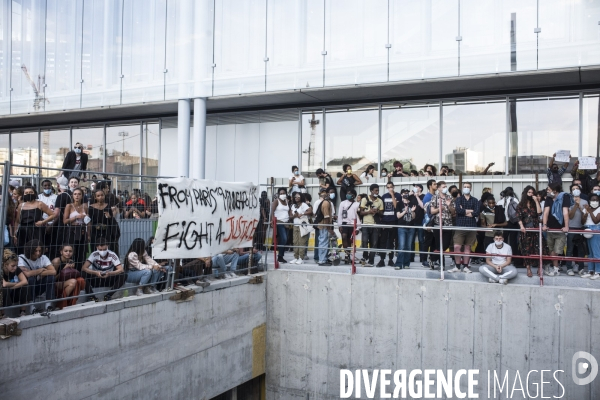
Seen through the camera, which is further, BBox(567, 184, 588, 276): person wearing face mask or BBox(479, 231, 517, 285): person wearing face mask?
BBox(567, 184, 588, 276): person wearing face mask

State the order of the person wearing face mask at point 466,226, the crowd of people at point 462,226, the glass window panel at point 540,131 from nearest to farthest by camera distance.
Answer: the crowd of people at point 462,226 < the person wearing face mask at point 466,226 < the glass window panel at point 540,131

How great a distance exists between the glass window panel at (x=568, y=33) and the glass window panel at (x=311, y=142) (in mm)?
7191

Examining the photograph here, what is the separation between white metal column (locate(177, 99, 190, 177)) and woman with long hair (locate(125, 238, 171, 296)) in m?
9.54

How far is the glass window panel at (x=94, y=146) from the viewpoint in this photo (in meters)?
21.8

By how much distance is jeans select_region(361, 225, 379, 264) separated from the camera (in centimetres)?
1184

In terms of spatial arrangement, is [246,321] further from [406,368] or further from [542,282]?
[542,282]

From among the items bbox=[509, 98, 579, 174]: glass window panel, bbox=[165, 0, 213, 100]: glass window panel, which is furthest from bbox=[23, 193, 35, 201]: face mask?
bbox=[509, 98, 579, 174]: glass window panel

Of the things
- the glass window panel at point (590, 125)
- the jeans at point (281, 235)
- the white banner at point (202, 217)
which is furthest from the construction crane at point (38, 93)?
the glass window panel at point (590, 125)

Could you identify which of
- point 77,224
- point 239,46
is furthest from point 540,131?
point 77,224

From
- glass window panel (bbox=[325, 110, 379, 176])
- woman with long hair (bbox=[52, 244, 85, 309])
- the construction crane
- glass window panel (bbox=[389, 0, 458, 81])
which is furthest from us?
the construction crane

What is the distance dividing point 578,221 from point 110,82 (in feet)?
53.0

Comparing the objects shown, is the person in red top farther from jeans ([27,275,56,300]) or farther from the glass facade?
the glass facade

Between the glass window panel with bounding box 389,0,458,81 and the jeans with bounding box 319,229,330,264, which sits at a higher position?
the glass window panel with bounding box 389,0,458,81

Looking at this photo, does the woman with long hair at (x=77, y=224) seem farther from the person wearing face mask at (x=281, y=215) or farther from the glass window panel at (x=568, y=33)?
the glass window panel at (x=568, y=33)
